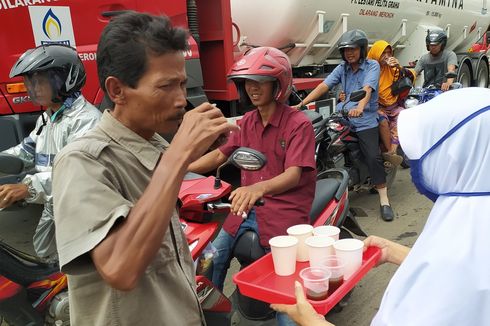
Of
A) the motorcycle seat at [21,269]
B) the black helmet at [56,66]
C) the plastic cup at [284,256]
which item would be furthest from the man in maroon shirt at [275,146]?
the motorcycle seat at [21,269]

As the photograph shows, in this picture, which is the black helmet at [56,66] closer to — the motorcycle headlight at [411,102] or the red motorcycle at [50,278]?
the red motorcycle at [50,278]

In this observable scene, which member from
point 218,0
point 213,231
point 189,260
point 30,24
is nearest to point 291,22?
point 218,0

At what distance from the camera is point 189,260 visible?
139 cm

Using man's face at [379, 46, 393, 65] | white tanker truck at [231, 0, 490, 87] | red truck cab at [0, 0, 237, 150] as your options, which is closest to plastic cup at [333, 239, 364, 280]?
red truck cab at [0, 0, 237, 150]

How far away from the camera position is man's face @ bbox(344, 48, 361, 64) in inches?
177

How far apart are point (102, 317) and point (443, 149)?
934 millimetres

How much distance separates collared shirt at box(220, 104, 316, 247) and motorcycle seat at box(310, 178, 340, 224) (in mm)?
325

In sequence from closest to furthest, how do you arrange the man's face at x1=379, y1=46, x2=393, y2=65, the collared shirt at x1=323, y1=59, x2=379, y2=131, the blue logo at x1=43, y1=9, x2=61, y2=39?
the blue logo at x1=43, y1=9, x2=61, y2=39 < the collared shirt at x1=323, y1=59, x2=379, y2=131 < the man's face at x1=379, y1=46, x2=393, y2=65

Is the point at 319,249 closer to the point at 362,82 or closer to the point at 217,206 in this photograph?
the point at 217,206

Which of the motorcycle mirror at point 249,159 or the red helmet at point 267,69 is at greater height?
the red helmet at point 267,69

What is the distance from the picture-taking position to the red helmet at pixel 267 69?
2.22 meters

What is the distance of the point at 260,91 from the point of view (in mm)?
2277

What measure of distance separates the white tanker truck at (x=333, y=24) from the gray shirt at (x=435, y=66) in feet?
3.58

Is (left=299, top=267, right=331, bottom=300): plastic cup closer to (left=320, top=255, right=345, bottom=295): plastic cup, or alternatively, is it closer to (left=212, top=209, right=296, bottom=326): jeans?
(left=320, top=255, right=345, bottom=295): plastic cup
